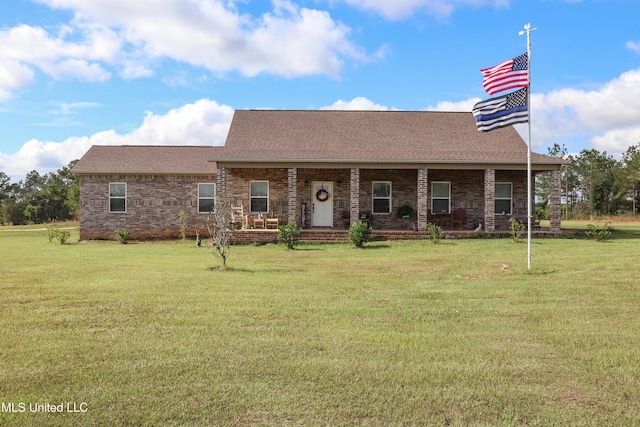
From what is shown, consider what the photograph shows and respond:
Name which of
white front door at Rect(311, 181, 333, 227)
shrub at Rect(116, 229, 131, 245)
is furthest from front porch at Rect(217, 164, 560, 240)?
shrub at Rect(116, 229, 131, 245)

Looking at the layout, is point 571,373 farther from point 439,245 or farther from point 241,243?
point 241,243

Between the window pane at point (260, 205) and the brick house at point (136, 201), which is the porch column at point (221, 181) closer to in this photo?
the window pane at point (260, 205)

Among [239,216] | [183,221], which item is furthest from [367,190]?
[183,221]

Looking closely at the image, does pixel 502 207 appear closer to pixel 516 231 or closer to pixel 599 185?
pixel 516 231

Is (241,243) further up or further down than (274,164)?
further down

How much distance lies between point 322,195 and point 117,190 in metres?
9.47

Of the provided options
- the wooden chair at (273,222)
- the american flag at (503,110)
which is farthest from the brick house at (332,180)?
the american flag at (503,110)

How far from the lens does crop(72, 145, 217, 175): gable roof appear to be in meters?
22.1

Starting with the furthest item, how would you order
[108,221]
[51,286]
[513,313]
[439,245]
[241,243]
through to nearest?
[108,221], [241,243], [439,245], [51,286], [513,313]

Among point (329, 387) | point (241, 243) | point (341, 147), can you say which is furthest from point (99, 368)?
point (341, 147)

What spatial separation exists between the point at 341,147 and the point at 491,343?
15778 millimetres

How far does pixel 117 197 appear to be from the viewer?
2234 centimetres

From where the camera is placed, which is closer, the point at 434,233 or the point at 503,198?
the point at 434,233

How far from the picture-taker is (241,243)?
18406 millimetres
